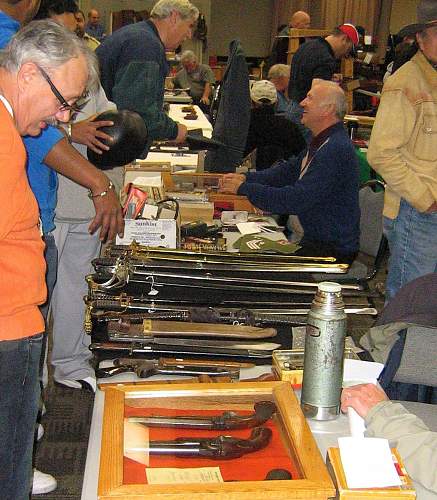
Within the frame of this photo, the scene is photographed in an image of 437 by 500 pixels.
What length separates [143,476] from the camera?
40.6 inches

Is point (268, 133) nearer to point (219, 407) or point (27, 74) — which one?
point (27, 74)

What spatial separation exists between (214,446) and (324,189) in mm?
2112

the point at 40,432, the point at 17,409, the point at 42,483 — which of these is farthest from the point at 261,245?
the point at 17,409

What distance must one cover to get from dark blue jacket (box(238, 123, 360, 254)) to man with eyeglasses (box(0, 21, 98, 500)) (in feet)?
5.77

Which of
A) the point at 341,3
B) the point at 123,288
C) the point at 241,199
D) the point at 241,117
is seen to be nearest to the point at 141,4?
the point at 341,3

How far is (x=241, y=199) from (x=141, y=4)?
32.1ft

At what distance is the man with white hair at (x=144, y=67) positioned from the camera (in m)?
3.15

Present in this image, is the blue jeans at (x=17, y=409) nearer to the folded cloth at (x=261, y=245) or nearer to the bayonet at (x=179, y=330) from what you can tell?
the bayonet at (x=179, y=330)

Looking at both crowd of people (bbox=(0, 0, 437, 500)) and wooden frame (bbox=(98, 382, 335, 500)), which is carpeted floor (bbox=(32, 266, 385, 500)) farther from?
wooden frame (bbox=(98, 382, 335, 500))

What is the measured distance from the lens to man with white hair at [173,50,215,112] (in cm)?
973

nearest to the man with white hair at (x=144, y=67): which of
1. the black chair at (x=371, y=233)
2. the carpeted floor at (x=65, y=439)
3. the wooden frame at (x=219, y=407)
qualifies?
the black chair at (x=371, y=233)

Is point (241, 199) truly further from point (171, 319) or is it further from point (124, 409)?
point (124, 409)

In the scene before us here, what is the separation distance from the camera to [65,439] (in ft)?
8.64

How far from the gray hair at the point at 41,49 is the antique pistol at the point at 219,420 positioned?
682 mm
